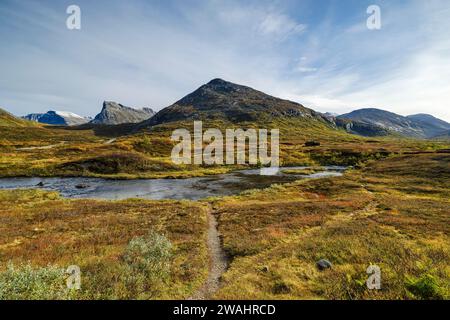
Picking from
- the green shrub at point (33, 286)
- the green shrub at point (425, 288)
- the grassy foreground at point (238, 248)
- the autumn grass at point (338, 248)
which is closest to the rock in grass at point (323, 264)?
the autumn grass at point (338, 248)

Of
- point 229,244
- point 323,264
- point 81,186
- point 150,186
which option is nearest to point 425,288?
point 323,264

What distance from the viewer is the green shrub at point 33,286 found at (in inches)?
400

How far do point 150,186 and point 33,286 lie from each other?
49.9 m

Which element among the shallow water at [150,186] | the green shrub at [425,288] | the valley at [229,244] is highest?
the green shrub at [425,288]

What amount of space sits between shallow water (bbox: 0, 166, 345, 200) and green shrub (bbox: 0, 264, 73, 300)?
3534 cm

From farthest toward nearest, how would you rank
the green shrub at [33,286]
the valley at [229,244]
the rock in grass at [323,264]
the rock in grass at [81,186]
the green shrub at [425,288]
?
the rock in grass at [81,186], the rock in grass at [323,264], the valley at [229,244], the green shrub at [425,288], the green shrub at [33,286]

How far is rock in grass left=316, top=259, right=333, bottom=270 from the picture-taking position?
15.1 meters

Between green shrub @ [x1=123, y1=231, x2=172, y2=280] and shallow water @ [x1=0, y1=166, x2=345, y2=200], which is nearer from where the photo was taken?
green shrub @ [x1=123, y1=231, x2=172, y2=280]

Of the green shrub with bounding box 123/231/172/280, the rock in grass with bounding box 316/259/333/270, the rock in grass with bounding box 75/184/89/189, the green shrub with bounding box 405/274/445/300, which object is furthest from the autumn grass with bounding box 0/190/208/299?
the rock in grass with bounding box 75/184/89/189

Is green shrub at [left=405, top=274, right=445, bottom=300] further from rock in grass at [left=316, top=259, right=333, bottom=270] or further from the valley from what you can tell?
rock in grass at [left=316, top=259, right=333, bottom=270]

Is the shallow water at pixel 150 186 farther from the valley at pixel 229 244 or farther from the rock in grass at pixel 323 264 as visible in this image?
the rock in grass at pixel 323 264

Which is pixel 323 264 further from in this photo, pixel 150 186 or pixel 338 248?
pixel 150 186

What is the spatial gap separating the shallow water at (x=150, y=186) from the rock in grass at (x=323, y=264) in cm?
3405
